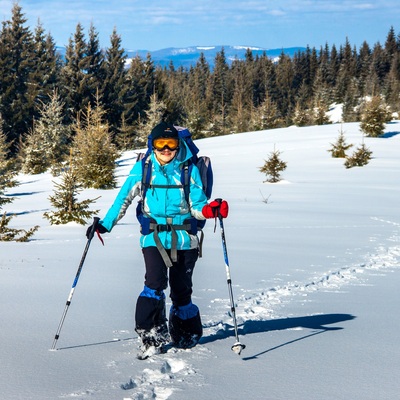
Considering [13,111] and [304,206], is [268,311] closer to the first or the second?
[304,206]

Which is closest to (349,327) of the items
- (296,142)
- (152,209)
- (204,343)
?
(204,343)

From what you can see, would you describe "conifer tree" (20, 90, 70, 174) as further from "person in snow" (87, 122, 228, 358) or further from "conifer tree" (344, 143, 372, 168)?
"person in snow" (87, 122, 228, 358)

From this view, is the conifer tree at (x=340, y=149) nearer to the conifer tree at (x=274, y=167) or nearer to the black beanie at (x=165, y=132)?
the conifer tree at (x=274, y=167)

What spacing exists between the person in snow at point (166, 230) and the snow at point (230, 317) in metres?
0.24

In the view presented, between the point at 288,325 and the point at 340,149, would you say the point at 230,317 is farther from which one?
the point at 340,149

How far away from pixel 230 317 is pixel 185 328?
987mm

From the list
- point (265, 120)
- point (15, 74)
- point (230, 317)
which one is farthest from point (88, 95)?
point (230, 317)

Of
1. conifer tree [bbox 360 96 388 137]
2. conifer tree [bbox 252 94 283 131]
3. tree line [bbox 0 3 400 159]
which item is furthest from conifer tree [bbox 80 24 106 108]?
conifer tree [bbox 360 96 388 137]

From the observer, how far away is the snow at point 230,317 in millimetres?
3256

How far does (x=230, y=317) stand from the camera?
5027mm

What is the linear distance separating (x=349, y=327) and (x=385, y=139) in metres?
30.6

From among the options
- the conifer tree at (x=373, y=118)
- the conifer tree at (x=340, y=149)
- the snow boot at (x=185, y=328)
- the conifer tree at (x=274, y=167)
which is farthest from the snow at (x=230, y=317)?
the conifer tree at (x=373, y=118)

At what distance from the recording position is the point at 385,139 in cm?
3328

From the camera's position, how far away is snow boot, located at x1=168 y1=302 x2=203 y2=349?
412cm
